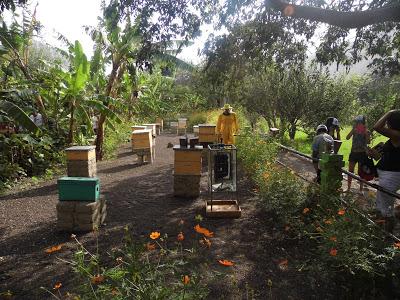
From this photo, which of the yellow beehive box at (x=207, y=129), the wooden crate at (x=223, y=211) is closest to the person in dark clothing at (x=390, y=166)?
the wooden crate at (x=223, y=211)

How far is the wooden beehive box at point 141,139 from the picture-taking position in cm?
1156

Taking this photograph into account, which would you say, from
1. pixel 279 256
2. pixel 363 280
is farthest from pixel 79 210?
pixel 363 280

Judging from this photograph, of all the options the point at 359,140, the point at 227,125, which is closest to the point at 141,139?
the point at 227,125

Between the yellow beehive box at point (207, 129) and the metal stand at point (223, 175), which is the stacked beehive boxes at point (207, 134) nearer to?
the yellow beehive box at point (207, 129)

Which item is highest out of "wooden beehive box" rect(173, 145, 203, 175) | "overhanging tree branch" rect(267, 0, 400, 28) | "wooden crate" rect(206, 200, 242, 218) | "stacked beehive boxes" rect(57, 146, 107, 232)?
"overhanging tree branch" rect(267, 0, 400, 28)

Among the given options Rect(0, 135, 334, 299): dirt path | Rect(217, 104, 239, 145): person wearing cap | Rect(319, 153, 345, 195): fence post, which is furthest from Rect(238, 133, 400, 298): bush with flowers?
Rect(217, 104, 239, 145): person wearing cap

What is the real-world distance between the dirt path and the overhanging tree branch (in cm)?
351

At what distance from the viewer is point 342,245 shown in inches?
137

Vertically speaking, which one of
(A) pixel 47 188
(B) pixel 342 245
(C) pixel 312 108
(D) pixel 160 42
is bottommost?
(A) pixel 47 188

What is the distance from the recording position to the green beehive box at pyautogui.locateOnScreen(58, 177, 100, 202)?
18.0 feet

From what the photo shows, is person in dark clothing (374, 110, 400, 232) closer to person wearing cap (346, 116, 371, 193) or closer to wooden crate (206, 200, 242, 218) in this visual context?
wooden crate (206, 200, 242, 218)

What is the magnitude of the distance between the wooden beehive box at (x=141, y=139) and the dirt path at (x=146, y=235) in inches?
107

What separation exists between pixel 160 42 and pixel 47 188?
4879mm

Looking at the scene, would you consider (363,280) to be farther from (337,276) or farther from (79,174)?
(79,174)
